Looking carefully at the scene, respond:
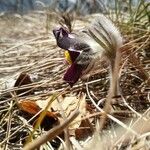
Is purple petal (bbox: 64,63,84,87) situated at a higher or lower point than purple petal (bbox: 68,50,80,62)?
lower

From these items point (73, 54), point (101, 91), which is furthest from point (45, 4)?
point (73, 54)

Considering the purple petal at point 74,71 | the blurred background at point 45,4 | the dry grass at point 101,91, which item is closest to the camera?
the dry grass at point 101,91

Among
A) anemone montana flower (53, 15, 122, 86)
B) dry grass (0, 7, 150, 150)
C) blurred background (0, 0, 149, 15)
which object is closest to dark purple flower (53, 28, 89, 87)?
anemone montana flower (53, 15, 122, 86)

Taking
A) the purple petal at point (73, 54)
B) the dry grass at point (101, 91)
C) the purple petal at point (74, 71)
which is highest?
the purple petal at point (73, 54)

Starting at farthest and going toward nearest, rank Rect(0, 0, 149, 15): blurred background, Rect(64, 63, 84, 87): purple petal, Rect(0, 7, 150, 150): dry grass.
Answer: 1. Rect(0, 0, 149, 15): blurred background
2. Rect(64, 63, 84, 87): purple petal
3. Rect(0, 7, 150, 150): dry grass

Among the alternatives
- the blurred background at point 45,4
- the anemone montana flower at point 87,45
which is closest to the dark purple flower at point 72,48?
the anemone montana flower at point 87,45

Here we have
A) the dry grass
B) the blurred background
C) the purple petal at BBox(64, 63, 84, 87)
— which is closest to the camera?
the dry grass

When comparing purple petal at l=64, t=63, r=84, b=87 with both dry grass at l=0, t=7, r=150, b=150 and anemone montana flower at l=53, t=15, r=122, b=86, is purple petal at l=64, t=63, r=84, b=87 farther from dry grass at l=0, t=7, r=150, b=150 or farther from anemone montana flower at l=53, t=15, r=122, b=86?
dry grass at l=0, t=7, r=150, b=150

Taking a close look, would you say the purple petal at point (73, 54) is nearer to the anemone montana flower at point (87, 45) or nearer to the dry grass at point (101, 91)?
the anemone montana flower at point (87, 45)

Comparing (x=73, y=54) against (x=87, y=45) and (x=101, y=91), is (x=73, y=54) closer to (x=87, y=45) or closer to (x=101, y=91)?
(x=87, y=45)
